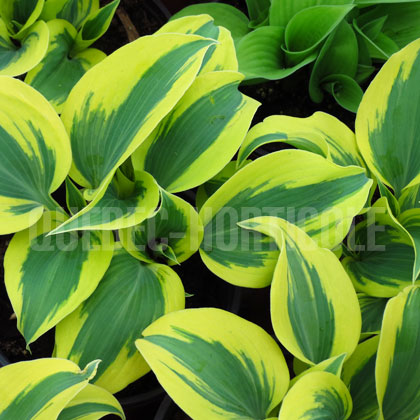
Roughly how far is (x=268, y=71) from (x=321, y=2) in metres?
0.15

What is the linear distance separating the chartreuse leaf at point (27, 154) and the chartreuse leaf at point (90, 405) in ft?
0.71

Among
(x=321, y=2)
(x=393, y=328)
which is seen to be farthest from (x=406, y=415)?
(x=321, y=2)

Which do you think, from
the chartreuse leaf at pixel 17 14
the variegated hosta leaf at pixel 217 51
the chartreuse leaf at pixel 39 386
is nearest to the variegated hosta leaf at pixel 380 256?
the variegated hosta leaf at pixel 217 51

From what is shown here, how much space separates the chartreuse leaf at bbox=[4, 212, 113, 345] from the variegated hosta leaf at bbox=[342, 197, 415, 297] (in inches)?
14.3

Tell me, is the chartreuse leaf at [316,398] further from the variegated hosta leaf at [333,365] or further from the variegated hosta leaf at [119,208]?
the variegated hosta leaf at [119,208]

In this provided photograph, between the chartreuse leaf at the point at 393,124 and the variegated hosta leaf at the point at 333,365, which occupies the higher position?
the chartreuse leaf at the point at 393,124

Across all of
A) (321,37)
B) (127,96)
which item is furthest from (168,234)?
(321,37)

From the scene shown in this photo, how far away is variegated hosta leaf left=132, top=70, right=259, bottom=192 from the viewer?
26.6 inches

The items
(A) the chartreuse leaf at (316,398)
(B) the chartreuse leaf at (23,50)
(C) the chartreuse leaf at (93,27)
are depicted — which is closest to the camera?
(A) the chartreuse leaf at (316,398)

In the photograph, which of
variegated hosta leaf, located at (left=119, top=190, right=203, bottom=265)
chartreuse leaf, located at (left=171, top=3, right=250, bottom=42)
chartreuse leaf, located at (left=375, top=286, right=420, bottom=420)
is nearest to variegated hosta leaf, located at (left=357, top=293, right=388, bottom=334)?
chartreuse leaf, located at (left=375, top=286, right=420, bottom=420)

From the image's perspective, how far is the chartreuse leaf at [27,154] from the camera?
61cm

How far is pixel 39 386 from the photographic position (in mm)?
578

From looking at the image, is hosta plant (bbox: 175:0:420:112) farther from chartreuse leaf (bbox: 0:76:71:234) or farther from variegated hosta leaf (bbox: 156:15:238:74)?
chartreuse leaf (bbox: 0:76:71:234)

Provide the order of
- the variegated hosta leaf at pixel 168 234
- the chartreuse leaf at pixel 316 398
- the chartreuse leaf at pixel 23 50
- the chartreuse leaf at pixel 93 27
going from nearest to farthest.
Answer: the chartreuse leaf at pixel 316 398
the variegated hosta leaf at pixel 168 234
the chartreuse leaf at pixel 23 50
the chartreuse leaf at pixel 93 27
